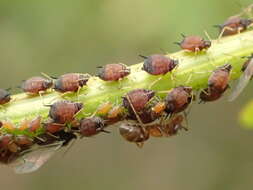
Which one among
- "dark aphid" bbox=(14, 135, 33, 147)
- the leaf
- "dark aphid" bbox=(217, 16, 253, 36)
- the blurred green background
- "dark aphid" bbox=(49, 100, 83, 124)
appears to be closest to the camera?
"dark aphid" bbox=(49, 100, 83, 124)

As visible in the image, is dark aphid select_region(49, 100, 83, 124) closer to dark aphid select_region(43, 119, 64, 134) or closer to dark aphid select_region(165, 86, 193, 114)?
dark aphid select_region(43, 119, 64, 134)

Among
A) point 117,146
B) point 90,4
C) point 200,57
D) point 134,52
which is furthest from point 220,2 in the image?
point 117,146

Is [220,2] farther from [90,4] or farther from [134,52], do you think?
[134,52]

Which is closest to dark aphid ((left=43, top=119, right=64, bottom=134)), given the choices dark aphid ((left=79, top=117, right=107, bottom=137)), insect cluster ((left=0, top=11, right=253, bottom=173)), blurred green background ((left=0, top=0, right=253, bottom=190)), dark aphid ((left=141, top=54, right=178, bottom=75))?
insect cluster ((left=0, top=11, right=253, bottom=173))

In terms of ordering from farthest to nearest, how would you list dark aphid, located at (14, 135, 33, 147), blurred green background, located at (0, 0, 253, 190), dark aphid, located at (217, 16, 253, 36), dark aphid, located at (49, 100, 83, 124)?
blurred green background, located at (0, 0, 253, 190)
dark aphid, located at (217, 16, 253, 36)
dark aphid, located at (14, 135, 33, 147)
dark aphid, located at (49, 100, 83, 124)

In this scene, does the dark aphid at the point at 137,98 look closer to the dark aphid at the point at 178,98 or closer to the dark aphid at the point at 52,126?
the dark aphid at the point at 178,98
